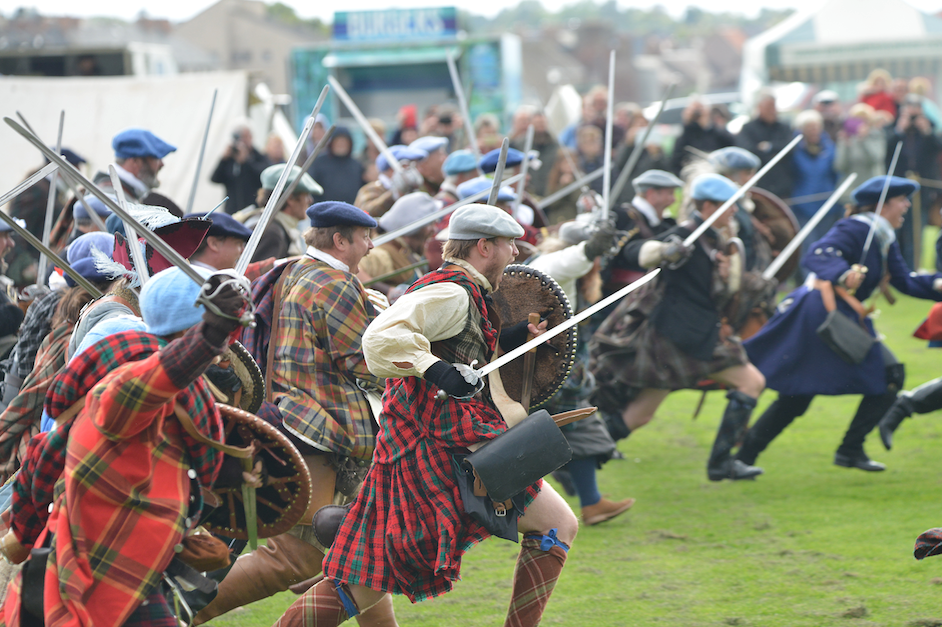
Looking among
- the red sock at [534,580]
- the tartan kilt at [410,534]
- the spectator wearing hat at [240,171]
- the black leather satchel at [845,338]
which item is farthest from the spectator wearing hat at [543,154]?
the tartan kilt at [410,534]

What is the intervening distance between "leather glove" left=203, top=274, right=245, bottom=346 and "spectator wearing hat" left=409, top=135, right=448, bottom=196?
5.10m

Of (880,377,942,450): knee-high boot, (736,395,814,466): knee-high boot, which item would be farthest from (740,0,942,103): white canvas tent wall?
(736,395,814,466): knee-high boot

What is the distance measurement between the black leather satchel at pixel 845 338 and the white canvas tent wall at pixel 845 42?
15.2 metres

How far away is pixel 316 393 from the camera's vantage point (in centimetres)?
425

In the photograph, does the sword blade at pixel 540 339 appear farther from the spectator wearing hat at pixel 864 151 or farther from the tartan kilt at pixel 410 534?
the spectator wearing hat at pixel 864 151

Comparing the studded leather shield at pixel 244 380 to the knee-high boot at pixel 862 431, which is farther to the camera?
the knee-high boot at pixel 862 431

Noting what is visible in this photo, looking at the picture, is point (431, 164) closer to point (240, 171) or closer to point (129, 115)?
point (240, 171)

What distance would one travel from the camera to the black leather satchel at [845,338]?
6492 mm

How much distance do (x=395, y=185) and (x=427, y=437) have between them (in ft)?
13.9

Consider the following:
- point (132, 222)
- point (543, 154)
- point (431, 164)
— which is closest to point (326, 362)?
point (132, 222)

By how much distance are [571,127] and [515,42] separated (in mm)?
6266

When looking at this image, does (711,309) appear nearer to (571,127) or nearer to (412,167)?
(412,167)

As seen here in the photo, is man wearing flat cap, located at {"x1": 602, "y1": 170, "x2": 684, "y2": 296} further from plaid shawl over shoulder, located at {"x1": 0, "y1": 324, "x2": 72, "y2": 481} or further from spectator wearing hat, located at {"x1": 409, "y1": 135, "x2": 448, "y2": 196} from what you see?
plaid shawl over shoulder, located at {"x1": 0, "y1": 324, "x2": 72, "y2": 481}

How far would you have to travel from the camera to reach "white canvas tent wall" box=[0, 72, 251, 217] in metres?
13.1
